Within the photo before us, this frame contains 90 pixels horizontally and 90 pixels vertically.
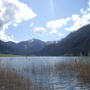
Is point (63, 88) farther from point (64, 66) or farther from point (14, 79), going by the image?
point (64, 66)

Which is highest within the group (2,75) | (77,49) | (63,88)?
(77,49)

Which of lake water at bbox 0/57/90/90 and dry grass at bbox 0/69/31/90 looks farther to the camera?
lake water at bbox 0/57/90/90

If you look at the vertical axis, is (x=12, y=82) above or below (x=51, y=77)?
above

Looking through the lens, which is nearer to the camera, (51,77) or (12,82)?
(12,82)

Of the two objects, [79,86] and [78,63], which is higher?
[78,63]

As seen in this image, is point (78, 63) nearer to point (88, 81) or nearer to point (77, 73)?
point (77, 73)

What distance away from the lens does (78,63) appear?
23953 mm

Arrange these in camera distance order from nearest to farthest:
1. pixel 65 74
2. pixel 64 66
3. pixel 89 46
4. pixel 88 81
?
1. pixel 88 81
2. pixel 65 74
3. pixel 64 66
4. pixel 89 46

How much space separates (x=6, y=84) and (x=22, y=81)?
120 centimetres

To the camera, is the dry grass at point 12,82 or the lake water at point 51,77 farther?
the lake water at point 51,77

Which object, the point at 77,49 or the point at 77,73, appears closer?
the point at 77,73

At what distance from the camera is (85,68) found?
21938 mm

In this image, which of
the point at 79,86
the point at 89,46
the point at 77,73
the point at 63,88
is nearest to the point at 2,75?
the point at 63,88

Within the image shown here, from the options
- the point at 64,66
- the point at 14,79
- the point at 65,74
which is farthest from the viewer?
the point at 64,66
